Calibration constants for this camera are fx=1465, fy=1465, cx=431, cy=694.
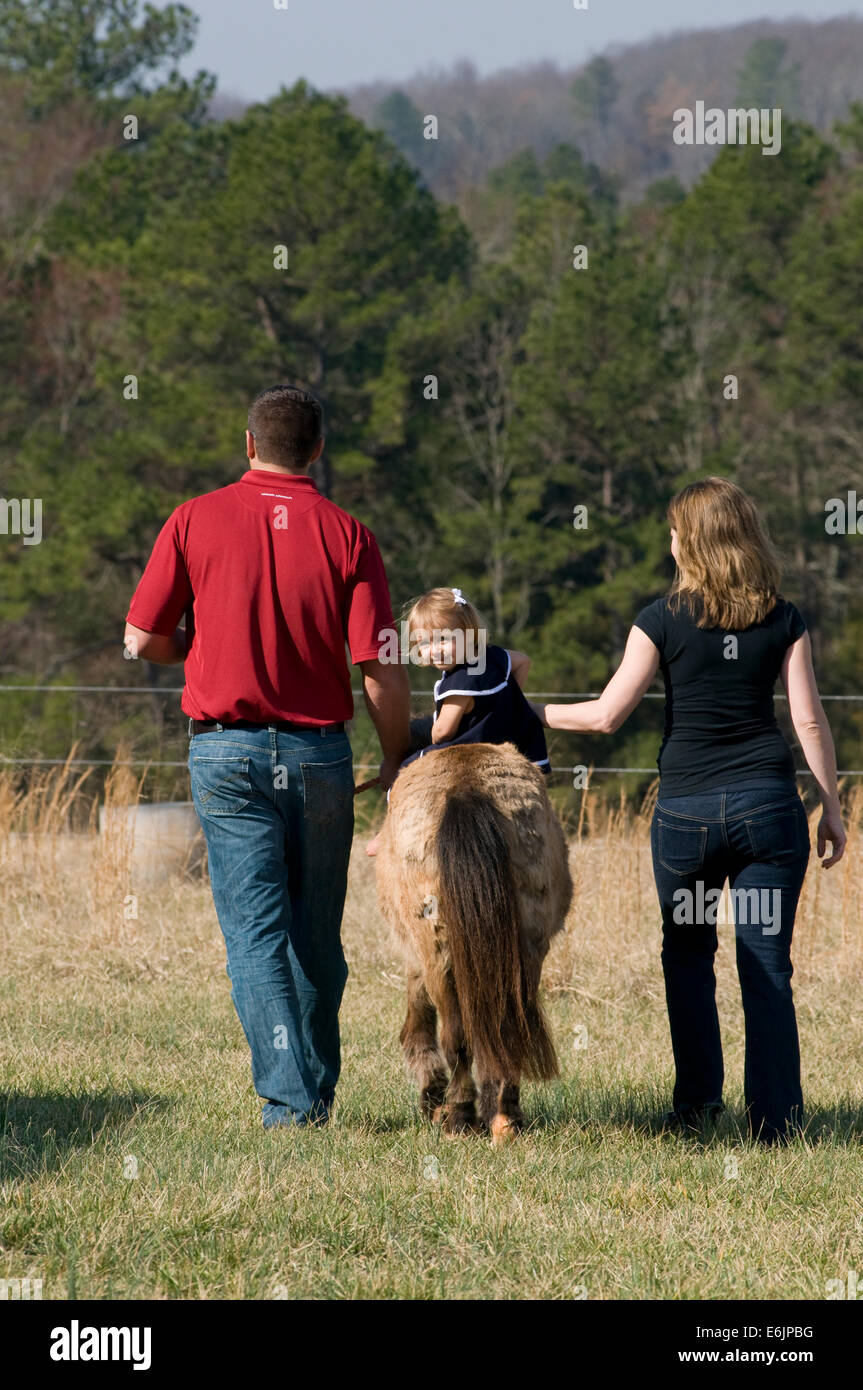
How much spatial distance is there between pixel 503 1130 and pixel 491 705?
1.17 meters

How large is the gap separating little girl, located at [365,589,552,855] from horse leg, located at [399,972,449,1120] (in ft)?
1.58

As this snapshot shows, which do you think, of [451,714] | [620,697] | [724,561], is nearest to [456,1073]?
[451,714]

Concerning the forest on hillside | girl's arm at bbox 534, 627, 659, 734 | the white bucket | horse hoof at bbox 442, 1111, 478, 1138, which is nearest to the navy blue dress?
girl's arm at bbox 534, 627, 659, 734

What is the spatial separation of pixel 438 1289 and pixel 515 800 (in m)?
1.40

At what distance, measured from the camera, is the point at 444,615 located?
4.03m

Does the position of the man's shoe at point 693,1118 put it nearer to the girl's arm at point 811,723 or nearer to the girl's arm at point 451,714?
the girl's arm at point 811,723

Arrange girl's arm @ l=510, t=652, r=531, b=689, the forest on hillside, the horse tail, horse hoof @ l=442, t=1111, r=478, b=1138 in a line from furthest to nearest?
the forest on hillside
girl's arm @ l=510, t=652, r=531, b=689
horse hoof @ l=442, t=1111, r=478, b=1138
the horse tail

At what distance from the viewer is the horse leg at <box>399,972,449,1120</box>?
4207mm

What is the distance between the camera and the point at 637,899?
7.27 metres

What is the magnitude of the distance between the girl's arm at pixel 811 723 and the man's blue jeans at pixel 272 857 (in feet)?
4.01

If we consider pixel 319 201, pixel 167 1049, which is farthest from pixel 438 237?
pixel 167 1049

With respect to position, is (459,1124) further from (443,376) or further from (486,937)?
(443,376)

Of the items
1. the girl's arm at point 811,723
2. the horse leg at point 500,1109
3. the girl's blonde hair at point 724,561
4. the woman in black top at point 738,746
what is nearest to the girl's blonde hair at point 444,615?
the woman in black top at point 738,746

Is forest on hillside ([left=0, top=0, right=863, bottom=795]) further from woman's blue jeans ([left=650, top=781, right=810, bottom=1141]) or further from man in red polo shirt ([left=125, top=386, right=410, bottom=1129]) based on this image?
man in red polo shirt ([left=125, top=386, right=410, bottom=1129])
